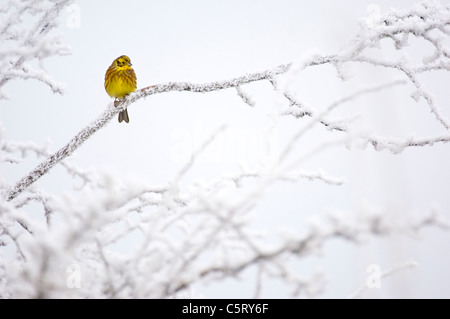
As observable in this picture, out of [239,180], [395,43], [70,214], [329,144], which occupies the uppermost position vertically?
[395,43]

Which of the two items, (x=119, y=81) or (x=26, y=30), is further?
(x=119, y=81)

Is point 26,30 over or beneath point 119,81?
beneath

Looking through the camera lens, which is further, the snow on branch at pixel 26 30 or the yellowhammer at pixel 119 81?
the yellowhammer at pixel 119 81

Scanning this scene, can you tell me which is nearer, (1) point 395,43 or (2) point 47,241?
(2) point 47,241

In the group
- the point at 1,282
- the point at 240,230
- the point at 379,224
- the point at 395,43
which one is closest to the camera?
the point at 379,224

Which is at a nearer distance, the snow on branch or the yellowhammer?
the snow on branch

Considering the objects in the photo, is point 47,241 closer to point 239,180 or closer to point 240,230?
point 240,230

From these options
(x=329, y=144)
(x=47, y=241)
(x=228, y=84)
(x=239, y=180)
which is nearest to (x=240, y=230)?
(x=329, y=144)

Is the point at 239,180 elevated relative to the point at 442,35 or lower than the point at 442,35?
lower

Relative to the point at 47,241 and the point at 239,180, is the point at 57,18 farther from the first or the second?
the point at 47,241

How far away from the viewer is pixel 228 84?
217cm
